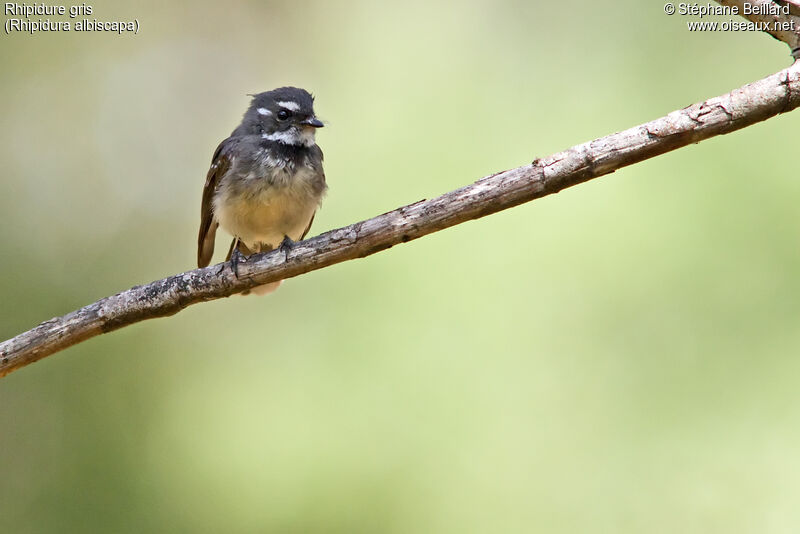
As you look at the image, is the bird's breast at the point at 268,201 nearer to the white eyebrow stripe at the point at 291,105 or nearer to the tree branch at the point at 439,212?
the white eyebrow stripe at the point at 291,105

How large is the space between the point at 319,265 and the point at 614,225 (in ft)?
8.59

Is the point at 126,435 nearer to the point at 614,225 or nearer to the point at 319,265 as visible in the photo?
the point at 319,265

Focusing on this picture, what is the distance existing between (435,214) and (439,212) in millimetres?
20

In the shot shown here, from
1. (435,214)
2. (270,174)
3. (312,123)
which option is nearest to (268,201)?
(270,174)

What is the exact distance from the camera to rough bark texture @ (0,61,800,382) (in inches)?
130

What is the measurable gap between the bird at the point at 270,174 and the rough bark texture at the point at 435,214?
87 centimetres

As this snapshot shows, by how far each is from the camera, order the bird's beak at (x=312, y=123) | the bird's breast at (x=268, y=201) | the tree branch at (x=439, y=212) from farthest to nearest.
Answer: the bird's beak at (x=312, y=123)
the bird's breast at (x=268, y=201)
the tree branch at (x=439, y=212)

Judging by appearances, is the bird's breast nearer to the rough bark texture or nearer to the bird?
the bird

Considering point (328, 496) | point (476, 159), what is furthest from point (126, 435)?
point (476, 159)

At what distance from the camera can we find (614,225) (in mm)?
5578

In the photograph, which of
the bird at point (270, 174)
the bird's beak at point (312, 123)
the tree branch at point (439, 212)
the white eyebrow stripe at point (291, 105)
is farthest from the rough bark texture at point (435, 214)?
the white eyebrow stripe at point (291, 105)

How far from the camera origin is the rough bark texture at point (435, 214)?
10.8 feet

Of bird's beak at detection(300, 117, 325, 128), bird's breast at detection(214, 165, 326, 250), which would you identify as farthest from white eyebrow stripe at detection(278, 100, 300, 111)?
bird's breast at detection(214, 165, 326, 250)

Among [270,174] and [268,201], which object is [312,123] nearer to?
[270,174]
